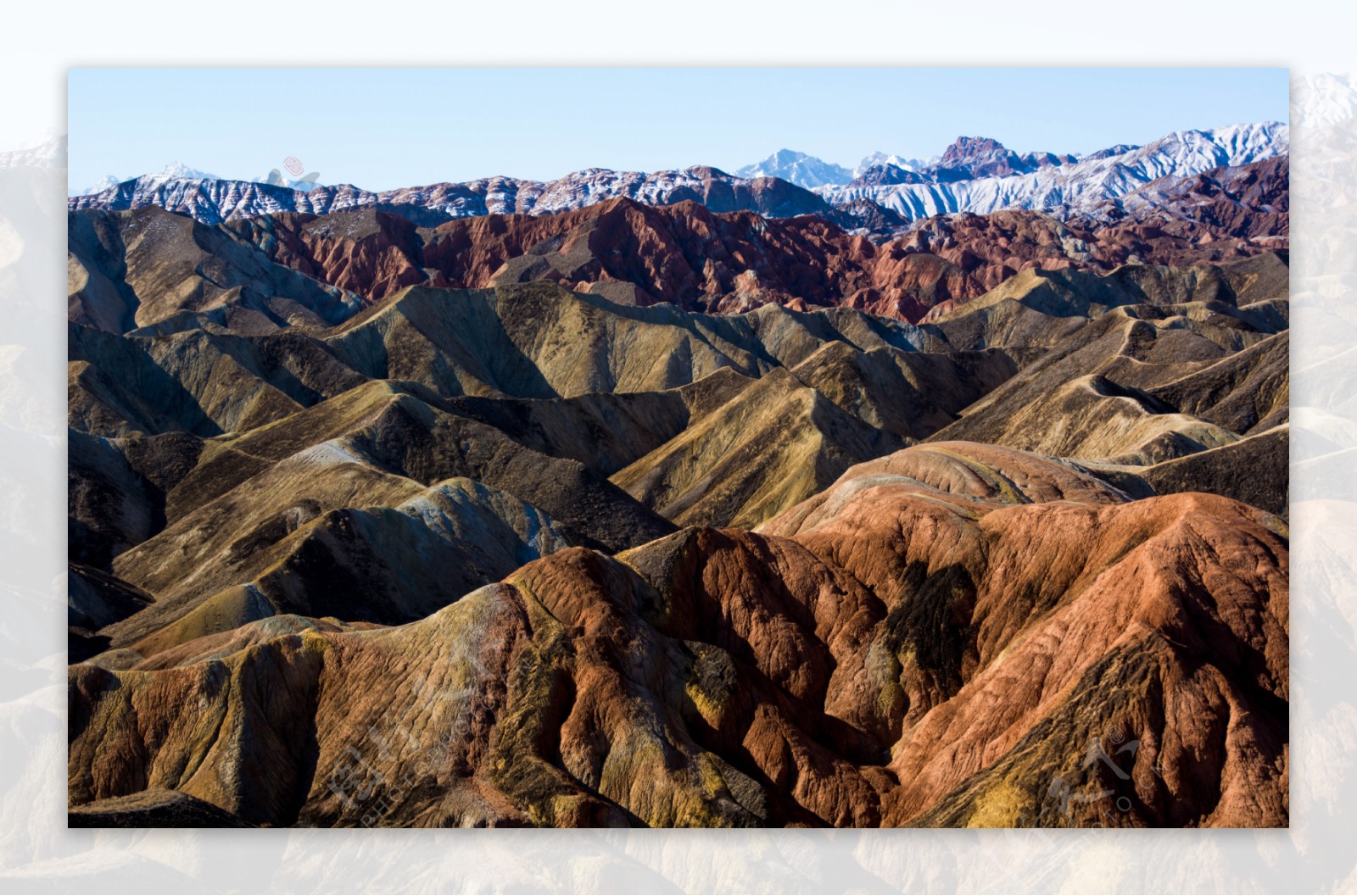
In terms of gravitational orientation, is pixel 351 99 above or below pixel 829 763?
above

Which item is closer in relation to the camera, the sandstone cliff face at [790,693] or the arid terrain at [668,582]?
the sandstone cliff face at [790,693]

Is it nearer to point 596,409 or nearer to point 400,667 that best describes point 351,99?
point 400,667

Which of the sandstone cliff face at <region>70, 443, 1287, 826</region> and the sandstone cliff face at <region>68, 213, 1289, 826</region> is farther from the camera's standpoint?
the sandstone cliff face at <region>68, 213, 1289, 826</region>

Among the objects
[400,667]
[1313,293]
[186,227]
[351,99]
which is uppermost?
[186,227]

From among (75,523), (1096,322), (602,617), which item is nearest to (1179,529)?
(602,617)

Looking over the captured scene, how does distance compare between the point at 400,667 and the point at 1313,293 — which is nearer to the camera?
the point at 1313,293
